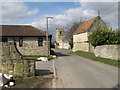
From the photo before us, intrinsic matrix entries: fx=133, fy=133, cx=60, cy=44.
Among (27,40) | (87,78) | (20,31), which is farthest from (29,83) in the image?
(20,31)

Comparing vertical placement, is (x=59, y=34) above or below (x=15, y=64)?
above

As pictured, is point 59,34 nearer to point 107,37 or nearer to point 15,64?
point 107,37

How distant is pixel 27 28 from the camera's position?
2356 cm

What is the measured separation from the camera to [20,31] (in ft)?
72.9

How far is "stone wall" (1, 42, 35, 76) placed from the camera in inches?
310

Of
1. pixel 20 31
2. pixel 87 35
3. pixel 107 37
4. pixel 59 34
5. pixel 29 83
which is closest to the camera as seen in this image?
pixel 29 83

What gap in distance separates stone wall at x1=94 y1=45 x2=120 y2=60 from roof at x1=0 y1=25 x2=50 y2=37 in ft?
30.4

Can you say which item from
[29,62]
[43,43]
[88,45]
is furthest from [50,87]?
[88,45]

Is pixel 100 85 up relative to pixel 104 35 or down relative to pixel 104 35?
down

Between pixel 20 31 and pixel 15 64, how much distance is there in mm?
15228

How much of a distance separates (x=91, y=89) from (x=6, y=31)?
19.2m

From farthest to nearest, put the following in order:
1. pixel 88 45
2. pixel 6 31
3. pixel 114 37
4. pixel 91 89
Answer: pixel 88 45 < pixel 6 31 < pixel 114 37 < pixel 91 89

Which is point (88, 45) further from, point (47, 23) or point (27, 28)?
point (27, 28)

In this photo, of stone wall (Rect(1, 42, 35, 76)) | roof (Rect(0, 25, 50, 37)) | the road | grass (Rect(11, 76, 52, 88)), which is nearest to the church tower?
roof (Rect(0, 25, 50, 37))
